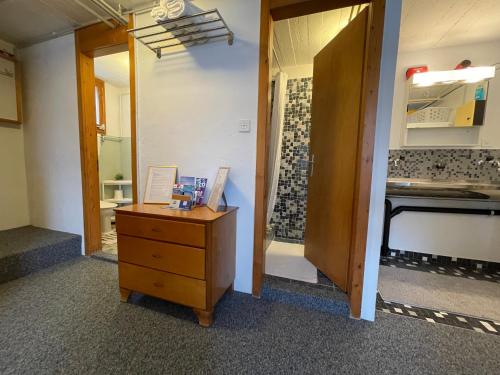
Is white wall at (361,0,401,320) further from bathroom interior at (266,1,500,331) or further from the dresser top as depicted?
the dresser top

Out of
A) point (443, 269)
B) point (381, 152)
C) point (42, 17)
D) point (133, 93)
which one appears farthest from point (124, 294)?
point (443, 269)

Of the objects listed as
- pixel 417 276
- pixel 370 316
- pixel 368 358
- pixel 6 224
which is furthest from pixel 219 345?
pixel 6 224

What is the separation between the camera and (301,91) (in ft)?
8.76

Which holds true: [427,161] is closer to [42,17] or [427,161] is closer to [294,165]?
[294,165]

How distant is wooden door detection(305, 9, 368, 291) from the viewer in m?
1.47

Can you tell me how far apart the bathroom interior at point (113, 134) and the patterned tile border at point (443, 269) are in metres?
3.82

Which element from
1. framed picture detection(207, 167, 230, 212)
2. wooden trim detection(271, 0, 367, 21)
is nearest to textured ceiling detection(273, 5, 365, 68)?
wooden trim detection(271, 0, 367, 21)

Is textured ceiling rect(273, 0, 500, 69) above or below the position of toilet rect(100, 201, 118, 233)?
above

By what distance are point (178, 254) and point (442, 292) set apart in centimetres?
221

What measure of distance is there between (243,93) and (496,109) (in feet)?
9.69

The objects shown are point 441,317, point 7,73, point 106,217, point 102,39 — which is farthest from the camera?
point 106,217

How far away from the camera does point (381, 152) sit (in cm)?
131

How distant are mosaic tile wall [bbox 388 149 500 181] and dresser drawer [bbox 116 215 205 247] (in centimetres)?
272

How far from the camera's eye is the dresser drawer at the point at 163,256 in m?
1.30
